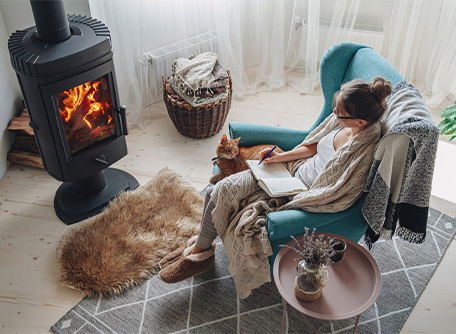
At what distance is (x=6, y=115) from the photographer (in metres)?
2.82

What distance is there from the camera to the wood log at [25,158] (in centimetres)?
286

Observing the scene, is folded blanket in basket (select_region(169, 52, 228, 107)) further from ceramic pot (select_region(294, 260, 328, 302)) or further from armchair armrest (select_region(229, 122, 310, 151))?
ceramic pot (select_region(294, 260, 328, 302))

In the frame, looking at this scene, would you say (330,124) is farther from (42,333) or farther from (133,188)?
(42,333)

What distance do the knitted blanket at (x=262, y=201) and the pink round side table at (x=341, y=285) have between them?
161 millimetres

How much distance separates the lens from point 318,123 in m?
2.44

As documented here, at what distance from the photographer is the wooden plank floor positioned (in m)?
2.17

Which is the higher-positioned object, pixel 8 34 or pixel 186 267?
pixel 8 34

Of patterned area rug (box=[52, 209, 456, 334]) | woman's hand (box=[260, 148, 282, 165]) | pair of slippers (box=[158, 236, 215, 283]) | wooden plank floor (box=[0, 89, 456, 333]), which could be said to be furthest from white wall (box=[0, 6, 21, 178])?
woman's hand (box=[260, 148, 282, 165])

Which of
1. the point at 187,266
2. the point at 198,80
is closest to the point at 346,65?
the point at 198,80

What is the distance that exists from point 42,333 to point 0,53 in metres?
1.64

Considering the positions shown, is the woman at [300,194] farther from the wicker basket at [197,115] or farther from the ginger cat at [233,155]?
the wicker basket at [197,115]

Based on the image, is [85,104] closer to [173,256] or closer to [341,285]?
[173,256]

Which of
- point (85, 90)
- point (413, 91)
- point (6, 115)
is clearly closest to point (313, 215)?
point (413, 91)

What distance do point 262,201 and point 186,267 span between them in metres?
0.51
